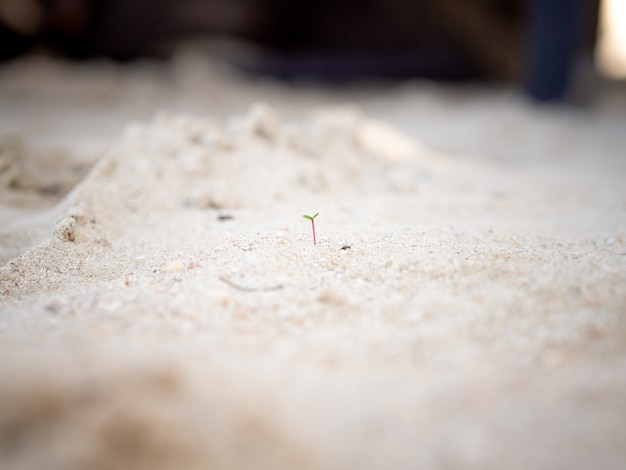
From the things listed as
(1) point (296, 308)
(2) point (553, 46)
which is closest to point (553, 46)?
(2) point (553, 46)

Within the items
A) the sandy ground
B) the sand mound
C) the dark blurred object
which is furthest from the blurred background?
the sand mound

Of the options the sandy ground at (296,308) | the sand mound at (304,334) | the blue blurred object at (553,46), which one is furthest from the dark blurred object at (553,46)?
the sand mound at (304,334)

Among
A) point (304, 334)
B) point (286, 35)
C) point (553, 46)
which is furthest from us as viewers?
point (286, 35)

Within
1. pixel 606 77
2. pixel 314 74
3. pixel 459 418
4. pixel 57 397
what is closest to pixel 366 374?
pixel 459 418

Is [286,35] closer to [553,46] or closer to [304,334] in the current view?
[553,46]

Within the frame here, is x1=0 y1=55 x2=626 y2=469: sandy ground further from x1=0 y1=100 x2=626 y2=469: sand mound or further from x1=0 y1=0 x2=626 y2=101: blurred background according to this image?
x1=0 y1=0 x2=626 y2=101: blurred background

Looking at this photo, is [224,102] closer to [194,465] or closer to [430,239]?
[430,239]
